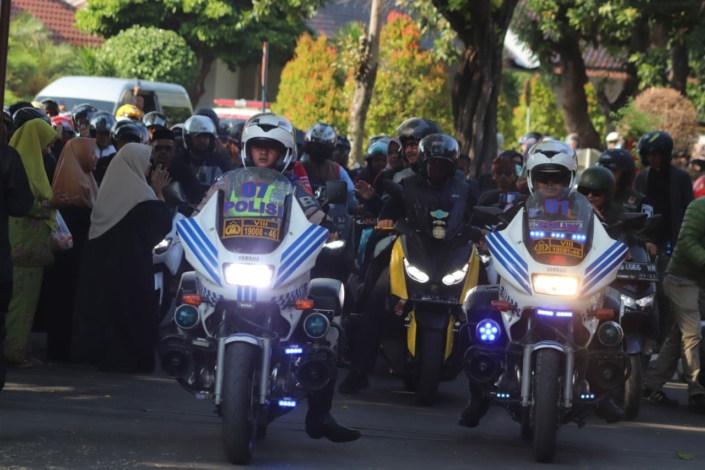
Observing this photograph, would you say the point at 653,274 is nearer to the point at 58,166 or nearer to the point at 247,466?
the point at 247,466

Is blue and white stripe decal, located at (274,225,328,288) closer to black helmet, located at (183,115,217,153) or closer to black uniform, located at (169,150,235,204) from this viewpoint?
black uniform, located at (169,150,235,204)

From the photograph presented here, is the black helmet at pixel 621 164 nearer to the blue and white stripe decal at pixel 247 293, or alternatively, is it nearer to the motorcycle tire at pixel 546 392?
the motorcycle tire at pixel 546 392

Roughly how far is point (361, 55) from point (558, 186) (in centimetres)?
1754

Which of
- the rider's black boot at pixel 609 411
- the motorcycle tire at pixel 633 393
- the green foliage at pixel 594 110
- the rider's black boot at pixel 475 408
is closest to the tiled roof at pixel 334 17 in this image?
the green foliage at pixel 594 110

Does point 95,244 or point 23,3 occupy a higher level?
point 23,3

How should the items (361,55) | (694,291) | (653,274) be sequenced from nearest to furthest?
1. (653,274)
2. (694,291)
3. (361,55)

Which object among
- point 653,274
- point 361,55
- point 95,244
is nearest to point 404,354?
point 653,274

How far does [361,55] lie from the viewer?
25453 millimetres

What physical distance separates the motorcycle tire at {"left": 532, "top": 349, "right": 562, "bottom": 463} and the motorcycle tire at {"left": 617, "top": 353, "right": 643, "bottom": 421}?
2.12 m

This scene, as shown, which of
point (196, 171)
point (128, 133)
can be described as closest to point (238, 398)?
point (128, 133)

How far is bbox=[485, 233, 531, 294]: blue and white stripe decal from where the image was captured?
766 cm

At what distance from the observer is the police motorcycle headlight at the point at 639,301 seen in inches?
379

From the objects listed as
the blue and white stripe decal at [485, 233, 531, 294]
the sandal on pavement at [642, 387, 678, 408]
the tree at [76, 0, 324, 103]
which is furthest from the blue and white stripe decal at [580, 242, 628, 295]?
the tree at [76, 0, 324, 103]

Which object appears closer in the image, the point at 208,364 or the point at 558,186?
the point at 208,364
